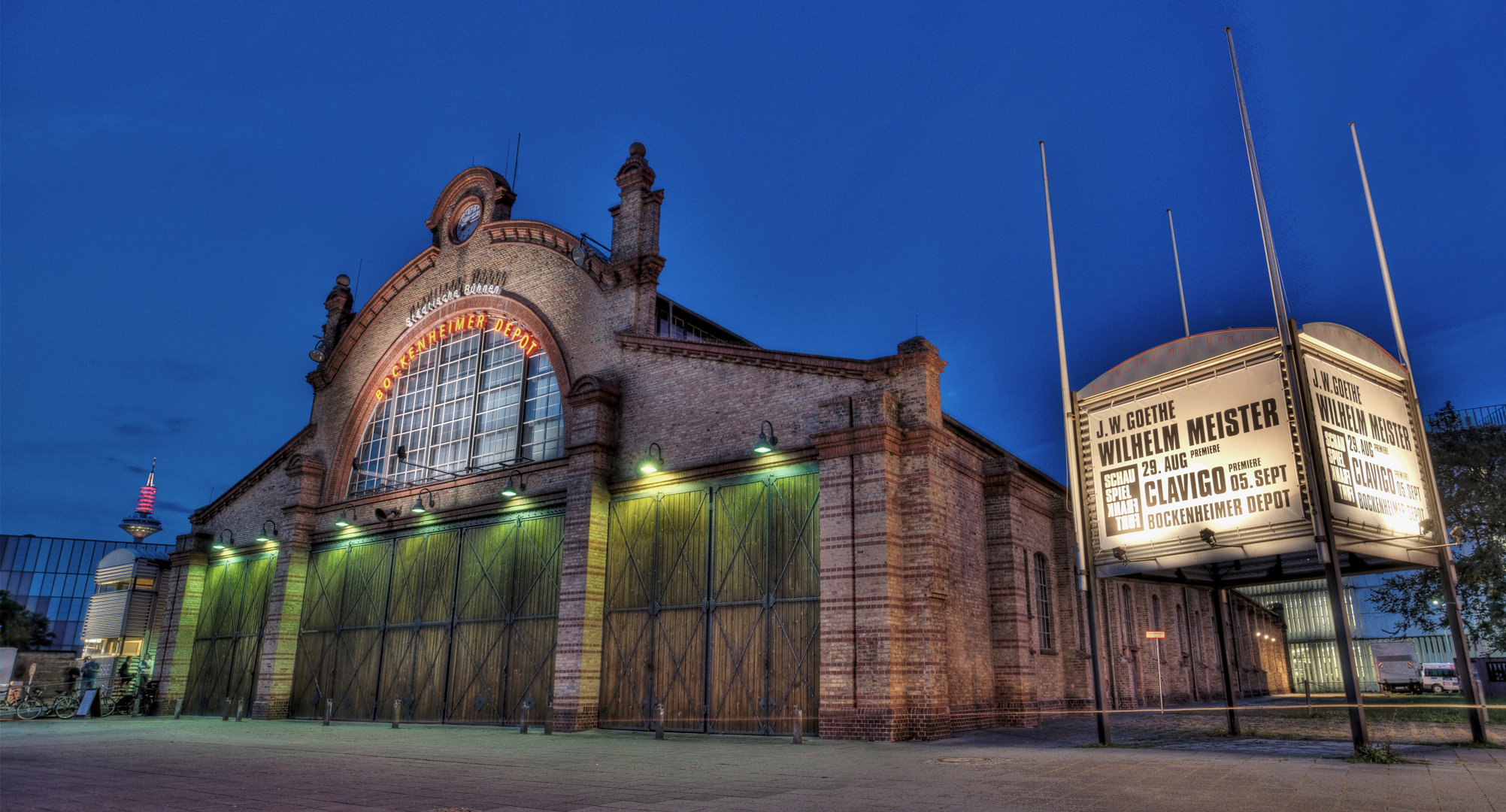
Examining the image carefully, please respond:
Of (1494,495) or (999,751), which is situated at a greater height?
(1494,495)

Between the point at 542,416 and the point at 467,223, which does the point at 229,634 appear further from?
the point at 467,223

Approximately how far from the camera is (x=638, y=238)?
2231 centimetres

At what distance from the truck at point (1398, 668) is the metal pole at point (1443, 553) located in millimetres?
38277

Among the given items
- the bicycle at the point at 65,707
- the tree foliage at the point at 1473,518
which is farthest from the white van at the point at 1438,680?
the bicycle at the point at 65,707

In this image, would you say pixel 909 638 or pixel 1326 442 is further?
pixel 909 638

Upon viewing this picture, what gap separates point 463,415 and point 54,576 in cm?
10451

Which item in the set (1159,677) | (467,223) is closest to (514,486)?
(467,223)

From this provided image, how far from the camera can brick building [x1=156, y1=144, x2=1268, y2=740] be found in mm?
16984

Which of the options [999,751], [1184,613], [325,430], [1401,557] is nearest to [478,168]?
[325,430]

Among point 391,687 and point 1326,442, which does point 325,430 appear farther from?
point 1326,442

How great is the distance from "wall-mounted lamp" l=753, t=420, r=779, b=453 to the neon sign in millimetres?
8906

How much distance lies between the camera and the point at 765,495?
61.1ft

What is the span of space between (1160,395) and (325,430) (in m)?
27.0

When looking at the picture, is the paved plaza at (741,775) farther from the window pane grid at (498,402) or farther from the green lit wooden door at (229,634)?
the green lit wooden door at (229,634)
